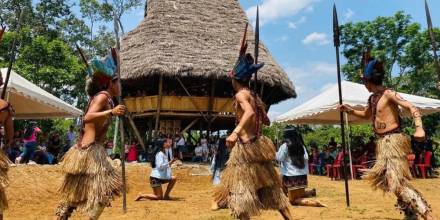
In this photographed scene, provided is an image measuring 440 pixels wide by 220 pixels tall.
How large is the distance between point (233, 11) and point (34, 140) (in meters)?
10.5

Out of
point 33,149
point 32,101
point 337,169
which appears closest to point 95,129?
point 33,149

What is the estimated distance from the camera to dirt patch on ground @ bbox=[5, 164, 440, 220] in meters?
5.87

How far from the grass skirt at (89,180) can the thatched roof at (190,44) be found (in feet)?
34.8

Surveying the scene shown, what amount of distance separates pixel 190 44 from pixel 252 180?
12234mm

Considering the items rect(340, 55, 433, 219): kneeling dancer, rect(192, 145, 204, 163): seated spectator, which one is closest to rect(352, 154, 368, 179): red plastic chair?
rect(192, 145, 204, 163): seated spectator

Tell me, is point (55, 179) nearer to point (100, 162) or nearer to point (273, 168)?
point (100, 162)

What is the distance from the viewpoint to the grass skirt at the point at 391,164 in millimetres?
4164

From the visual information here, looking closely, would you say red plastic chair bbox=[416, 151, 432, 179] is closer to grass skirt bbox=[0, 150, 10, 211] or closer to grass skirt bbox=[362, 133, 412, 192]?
grass skirt bbox=[362, 133, 412, 192]

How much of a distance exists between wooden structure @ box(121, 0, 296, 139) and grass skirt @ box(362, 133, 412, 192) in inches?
424

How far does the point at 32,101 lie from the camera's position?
488 inches

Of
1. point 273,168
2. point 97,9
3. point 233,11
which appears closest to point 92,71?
point 273,168

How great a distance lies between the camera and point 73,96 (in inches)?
898

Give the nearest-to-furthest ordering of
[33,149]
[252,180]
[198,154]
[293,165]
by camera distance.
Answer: [252,180] < [293,165] < [33,149] < [198,154]

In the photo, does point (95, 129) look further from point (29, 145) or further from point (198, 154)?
point (198, 154)
